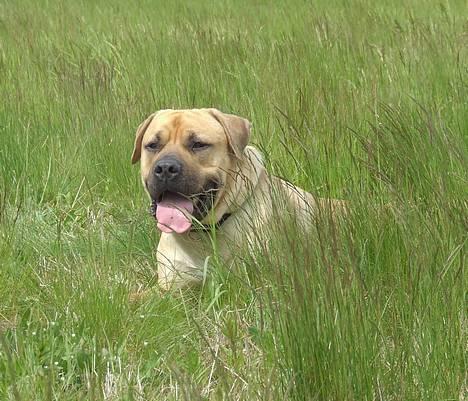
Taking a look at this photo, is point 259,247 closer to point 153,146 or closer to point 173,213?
point 173,213

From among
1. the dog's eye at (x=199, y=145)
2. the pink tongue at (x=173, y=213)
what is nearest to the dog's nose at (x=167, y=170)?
the pink tongue at (x=173, y=213)

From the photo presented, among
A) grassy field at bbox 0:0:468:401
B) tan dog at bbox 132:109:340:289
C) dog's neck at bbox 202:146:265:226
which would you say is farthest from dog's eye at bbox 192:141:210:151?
grassy field at bbox 0:0:468:401

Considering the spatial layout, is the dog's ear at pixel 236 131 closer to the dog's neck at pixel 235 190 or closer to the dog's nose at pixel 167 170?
the dog's neck at pixel 235 190

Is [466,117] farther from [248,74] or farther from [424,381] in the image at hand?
[424,381]

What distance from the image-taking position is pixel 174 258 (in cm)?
328

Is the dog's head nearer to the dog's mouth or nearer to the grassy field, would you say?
the dog's mouth

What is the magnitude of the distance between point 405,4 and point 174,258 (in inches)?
214

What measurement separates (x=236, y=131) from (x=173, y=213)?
472mm

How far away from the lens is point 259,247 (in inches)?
110

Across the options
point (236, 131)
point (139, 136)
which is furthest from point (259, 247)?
point (139, 136)

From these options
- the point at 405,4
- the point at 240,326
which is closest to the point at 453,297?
the point at 240,326

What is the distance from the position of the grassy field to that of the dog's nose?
0.27 metres

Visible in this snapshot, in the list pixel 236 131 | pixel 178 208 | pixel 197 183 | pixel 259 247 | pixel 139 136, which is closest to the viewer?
pixel 259 247

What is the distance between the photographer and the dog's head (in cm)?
333
